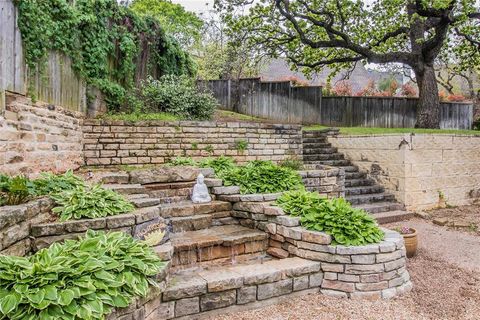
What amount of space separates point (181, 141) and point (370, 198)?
13.1ft

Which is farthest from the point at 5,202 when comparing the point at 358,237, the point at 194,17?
the point at 194,17

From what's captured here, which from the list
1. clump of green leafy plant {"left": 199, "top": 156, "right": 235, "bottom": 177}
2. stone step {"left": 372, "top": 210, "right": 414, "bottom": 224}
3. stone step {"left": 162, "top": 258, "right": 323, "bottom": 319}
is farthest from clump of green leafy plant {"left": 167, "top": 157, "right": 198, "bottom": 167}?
stone step {"left": 372, "top": 210, "right": 414, "bottom": 224}

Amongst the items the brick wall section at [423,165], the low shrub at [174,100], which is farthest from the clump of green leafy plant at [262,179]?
the brick wall section at [423,165]

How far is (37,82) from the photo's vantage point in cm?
435

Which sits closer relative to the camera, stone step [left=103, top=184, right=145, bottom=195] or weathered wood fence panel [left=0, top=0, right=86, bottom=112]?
weathered wood fence panel [left=0, top=0, right=86, bottom=112]

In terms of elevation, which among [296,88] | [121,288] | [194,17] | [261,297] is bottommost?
[261,297]

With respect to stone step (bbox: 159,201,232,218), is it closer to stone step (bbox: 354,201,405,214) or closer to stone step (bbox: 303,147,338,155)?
stone step (bbox: 354,201,405,214)

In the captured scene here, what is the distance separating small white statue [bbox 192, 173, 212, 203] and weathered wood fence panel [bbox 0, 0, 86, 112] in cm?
225

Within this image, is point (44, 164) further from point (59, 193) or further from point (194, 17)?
point (194, 17)

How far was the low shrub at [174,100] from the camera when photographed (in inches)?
297

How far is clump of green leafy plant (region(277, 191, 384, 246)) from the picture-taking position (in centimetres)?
367

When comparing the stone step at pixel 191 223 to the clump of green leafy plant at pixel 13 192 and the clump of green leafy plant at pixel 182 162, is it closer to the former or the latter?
the clump of green leafy plant at pixel 182 162

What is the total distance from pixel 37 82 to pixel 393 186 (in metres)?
6.68

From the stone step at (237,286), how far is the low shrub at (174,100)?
4623mm
